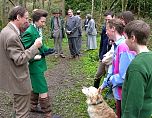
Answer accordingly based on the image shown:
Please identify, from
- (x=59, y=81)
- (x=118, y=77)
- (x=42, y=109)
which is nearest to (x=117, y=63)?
(x=118, y=77)

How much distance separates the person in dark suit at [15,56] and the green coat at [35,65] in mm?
711

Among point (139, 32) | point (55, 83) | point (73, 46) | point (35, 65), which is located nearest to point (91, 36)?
point (73, 46)

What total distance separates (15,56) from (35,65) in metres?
1.20

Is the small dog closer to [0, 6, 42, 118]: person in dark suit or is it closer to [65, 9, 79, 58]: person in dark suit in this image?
[0, 6, 42, 118]: person in dark suit

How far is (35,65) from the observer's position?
613 centimetres

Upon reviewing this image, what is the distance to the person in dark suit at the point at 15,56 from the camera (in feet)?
16.3

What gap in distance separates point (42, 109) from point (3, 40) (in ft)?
6.60

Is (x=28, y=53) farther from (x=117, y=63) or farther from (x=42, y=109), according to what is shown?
(x=42, y=109)

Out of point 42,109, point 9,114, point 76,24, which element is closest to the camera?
point 42,109

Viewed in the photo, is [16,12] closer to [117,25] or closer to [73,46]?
[117,25]

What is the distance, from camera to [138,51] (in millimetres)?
3430

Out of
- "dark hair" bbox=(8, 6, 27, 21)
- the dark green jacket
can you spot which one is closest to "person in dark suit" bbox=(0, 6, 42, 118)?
"dark hair" bbox=(8, 6, 27, 21)

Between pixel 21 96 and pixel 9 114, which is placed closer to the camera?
pixel 21 96

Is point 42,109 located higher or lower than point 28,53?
lower
